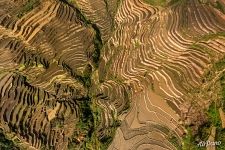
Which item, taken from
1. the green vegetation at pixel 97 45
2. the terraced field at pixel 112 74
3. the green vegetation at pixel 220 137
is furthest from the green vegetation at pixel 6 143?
the green vegetation at pixel 220 137

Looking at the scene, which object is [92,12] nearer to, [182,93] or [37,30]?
[37,30]

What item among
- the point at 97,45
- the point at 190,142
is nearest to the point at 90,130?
the point at 97,45

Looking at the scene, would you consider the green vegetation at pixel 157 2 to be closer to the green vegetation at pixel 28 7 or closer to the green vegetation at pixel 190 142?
the green vegetation at pixel 28 7

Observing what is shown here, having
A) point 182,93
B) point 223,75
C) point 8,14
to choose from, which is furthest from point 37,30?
point 223,75

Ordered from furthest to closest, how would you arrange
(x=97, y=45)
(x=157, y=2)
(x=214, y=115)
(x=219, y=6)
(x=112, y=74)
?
(x=97, y=45)
(x=112, y=74)
(x=157, y=2)
(x=219, y=6)
(x=214, y=115)

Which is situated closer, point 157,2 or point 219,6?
point 219,6

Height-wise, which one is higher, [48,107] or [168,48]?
[168,48]

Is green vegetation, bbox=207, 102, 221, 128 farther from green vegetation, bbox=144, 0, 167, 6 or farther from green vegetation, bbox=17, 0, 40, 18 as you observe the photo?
green vegetation, bbox=17, 0, 40, 18

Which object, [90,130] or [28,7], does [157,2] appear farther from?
[90,130]
